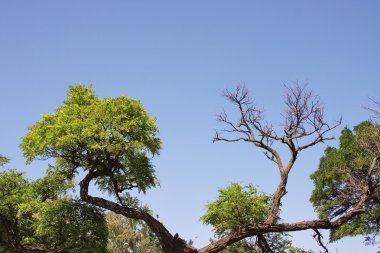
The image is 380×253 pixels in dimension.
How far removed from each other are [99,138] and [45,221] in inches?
185

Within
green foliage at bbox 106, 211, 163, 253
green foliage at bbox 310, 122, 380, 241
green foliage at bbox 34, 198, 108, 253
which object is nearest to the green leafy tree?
green foliage at bbox 34, 198, 108, 253

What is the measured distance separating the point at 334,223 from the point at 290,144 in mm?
4278

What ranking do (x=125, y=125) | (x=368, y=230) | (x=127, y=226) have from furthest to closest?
1. (x=127, y=226)
2. (x=368, y=230)
3. (x=125, y=125)

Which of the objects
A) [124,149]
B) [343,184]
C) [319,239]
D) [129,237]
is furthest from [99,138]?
[129,237]

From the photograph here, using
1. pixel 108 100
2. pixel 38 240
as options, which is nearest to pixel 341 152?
pixel 108 100

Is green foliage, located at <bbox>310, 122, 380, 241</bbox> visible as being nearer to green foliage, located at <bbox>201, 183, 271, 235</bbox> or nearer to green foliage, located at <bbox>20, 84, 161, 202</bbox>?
green foliage, located at <bbox>201, 183, 271, 235</bbox>

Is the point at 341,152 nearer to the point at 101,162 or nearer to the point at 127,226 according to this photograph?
the point at 101,162

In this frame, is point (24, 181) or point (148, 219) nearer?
point (148, 219)

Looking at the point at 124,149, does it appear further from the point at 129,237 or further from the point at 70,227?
the point at 129,237

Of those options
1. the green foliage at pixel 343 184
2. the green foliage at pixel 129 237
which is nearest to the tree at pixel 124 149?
the green foliage at pixel 343 184

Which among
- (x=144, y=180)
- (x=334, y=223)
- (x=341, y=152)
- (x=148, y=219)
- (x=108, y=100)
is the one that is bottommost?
(x=334, y=223)

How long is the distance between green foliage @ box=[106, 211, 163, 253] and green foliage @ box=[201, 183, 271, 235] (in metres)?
28.2

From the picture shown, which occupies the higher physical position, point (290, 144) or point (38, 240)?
point (290, 144)

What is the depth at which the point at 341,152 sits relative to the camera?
34.0 meters
